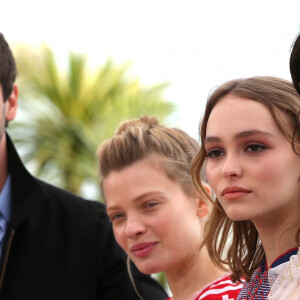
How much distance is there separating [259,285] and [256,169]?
34 cm

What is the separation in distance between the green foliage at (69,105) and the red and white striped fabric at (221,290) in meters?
7.19

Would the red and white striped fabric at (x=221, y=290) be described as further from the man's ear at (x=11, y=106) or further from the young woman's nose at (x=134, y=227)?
the man's ear at (x=11, y=106)

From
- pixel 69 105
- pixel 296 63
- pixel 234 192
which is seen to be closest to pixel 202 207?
pixel 234 192

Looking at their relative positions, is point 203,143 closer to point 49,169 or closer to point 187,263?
point 187,263

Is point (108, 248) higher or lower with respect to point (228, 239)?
lower

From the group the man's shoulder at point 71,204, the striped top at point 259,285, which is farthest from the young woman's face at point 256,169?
the man's shoulder at point 71,204

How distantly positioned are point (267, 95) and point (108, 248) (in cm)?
154

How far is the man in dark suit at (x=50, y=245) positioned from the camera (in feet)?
9.41

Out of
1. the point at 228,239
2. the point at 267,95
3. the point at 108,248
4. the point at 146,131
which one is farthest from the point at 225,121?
the point at 108,248

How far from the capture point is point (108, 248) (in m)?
3.00

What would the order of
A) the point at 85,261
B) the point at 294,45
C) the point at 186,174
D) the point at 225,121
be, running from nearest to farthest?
the point at 294,45 < the point at 225,121 < the point at 186,174 < the point at 85,261

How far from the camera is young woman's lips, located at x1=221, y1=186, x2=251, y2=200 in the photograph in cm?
155

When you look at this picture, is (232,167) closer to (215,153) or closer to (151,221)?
(215,153)

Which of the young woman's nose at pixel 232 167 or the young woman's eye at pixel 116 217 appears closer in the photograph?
the young woman's nose at pixel 232 167
